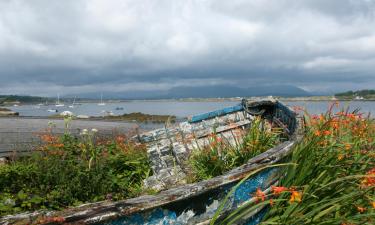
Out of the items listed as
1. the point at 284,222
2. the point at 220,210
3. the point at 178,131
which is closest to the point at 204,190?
the point at 220,210

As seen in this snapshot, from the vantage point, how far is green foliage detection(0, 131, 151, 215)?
5.82 meters

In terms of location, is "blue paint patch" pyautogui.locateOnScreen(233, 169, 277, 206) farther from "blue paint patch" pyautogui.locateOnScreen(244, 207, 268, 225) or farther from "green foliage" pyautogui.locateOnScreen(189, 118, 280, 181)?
"green foliage" pyautogui.locateOnScreen(189, 118, 280, 181)

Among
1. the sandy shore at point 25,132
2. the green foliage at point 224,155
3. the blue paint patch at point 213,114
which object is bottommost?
the sandy shore at point 25,132

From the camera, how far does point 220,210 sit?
12.0 ft

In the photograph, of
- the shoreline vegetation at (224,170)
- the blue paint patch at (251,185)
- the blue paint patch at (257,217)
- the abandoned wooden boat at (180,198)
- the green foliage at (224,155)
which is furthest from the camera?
the green foliage at (224,155)

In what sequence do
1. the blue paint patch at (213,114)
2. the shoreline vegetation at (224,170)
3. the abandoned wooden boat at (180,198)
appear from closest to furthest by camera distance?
1. the abandoned wooden boat at (180,198)
2. the shoreline vegetation at (224,170)
3. the blue paint patch at (213,114)

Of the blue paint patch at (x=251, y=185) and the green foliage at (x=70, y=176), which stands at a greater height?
the blue paint patch at (x=251, y=185)

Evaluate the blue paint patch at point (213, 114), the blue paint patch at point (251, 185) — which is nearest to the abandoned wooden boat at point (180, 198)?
the blue paint patch at point (251, 185)

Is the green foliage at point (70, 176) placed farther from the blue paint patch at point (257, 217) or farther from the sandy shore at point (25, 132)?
the blue paint patch at point (257, 217)

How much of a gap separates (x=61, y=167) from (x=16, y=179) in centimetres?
78

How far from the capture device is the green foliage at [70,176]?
582 centimetres

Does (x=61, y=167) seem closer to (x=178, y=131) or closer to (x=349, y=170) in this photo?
(x=178, y=131)

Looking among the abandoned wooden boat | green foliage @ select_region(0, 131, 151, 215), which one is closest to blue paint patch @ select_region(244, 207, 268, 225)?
the abandoned wooden boat

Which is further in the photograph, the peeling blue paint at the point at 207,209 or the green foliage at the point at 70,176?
→ the green foliage at the point at 70,176
